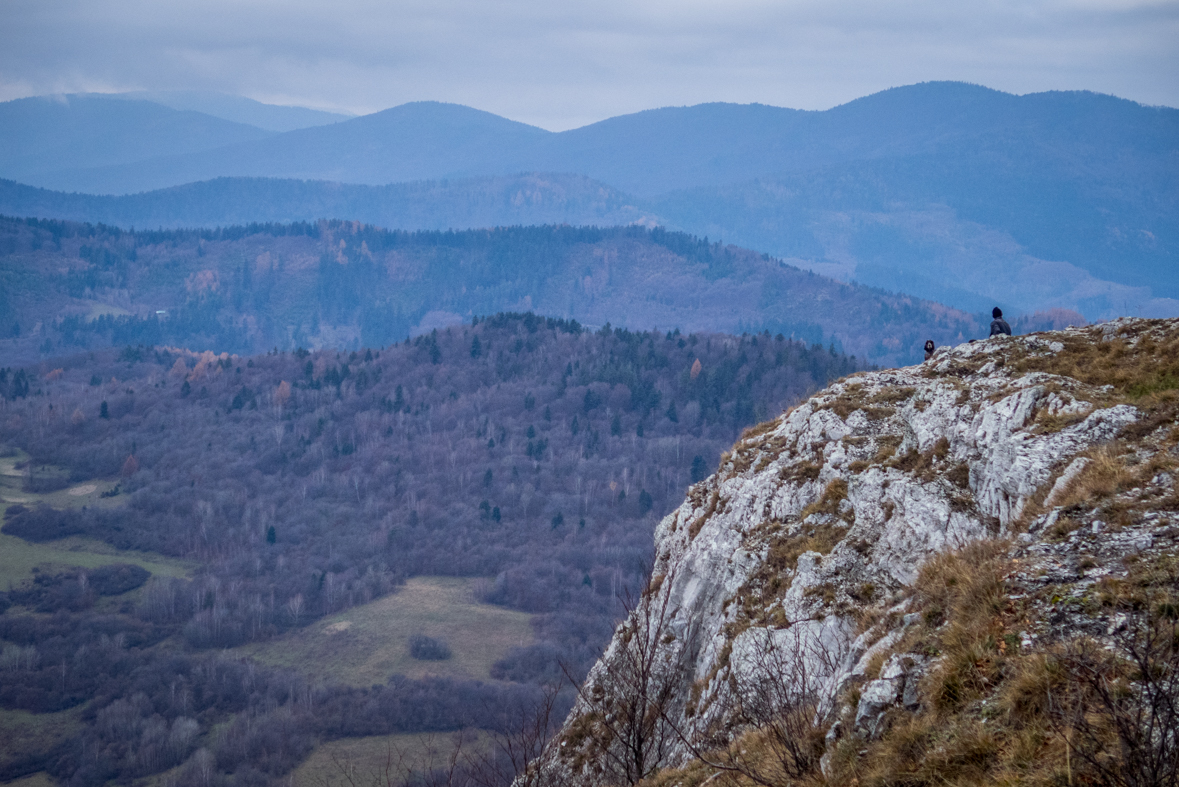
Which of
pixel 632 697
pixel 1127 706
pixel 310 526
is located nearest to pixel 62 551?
pixel 310 526

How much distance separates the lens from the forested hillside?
92188 millimetres

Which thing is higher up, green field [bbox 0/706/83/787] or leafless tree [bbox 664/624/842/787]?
leafless tree [bbox 664/624/842/787]

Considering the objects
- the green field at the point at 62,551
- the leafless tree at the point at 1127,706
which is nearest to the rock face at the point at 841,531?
the leafless tree at the point at 1127,706

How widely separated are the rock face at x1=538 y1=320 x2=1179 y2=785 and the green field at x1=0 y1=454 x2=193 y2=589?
454ft

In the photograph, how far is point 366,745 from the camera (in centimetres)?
8581

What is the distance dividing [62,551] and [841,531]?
152837mm

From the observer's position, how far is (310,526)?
514 ft

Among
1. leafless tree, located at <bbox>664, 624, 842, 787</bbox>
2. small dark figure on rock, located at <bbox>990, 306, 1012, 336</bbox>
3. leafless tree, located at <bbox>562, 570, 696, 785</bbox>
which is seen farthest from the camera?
small dark figure on rock, located at <bbox>990, 306, 1012, 336</bbox>

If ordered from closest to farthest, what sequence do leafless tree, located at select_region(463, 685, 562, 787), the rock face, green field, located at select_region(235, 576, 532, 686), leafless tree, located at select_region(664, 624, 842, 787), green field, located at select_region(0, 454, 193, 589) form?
leafless tree, located at select_region(664, 624, 842, 787), the rock face, leafless tree, located at select_region(463, 685, 562, 787), green field, located at select_region(235, 576, 532, 686), green field, located at select_region(0, 454, 193, 589)

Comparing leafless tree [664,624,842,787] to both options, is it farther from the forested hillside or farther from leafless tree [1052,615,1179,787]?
the forested hillside

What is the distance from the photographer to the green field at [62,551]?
127m

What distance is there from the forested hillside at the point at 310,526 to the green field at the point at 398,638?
332 cm

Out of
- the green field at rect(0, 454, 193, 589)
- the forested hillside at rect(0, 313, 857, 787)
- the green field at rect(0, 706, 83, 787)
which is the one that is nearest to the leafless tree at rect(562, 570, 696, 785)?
the forested hillside at rect(0, 313, 857, 787)

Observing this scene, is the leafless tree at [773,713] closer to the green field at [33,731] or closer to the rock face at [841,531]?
the rock face at [841,531]
